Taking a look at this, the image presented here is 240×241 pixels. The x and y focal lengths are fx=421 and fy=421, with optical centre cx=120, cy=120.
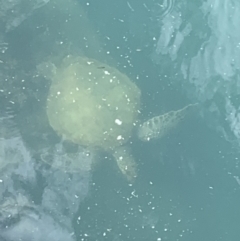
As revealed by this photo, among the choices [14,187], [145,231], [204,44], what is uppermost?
[204,44]

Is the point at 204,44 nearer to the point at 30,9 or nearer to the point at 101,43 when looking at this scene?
the point at 101,43

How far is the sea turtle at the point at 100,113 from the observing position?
2045 millimetres

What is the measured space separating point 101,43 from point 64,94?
0.33 meters

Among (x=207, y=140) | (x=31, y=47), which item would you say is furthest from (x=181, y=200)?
(x=31, y=47)

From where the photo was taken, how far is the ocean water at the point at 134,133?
2.01 metres

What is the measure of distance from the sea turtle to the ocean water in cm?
4

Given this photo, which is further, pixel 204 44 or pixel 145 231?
pixel 204 44

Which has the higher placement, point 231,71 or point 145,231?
point 231,71

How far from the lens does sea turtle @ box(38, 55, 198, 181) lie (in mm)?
2045

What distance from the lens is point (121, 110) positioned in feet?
6.76

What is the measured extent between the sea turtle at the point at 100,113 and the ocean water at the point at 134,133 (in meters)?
0.04

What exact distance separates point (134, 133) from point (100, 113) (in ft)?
0.64

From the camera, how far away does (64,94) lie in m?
2.06

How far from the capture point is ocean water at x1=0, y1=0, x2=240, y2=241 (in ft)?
6.59
